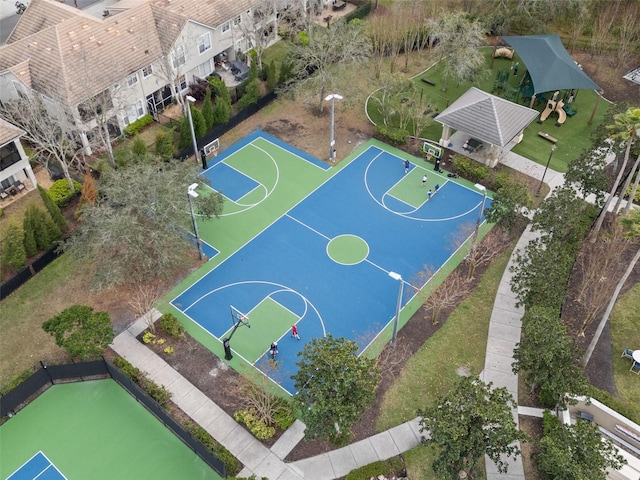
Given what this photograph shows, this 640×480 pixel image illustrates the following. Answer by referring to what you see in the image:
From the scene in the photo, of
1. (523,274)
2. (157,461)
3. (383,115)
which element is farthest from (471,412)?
(383,115)

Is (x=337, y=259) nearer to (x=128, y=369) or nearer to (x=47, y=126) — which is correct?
(x=128, y=369)

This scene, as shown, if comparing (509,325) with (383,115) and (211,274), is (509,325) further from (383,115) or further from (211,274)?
(383,115)

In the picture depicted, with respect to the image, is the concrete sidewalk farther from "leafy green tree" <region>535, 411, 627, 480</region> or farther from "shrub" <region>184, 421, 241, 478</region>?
"leafy green tree" <region>535, 411, 627, 480</region>

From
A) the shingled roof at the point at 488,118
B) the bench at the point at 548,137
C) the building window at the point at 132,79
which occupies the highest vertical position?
the building window at the point at 132,79

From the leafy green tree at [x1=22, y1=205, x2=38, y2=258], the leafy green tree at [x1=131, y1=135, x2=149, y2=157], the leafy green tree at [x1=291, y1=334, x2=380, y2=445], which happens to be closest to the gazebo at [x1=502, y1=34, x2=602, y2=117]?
the leafy green tree at [x1=131, y1=135, x2=149, y2=157]

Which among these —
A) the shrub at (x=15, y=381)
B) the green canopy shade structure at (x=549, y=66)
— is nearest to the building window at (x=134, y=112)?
the shrub at (x=15, y=381)

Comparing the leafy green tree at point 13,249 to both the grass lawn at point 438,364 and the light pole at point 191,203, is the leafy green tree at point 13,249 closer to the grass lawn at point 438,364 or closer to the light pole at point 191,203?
the light pole at point 191,203

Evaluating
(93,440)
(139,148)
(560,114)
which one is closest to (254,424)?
(93,440)
